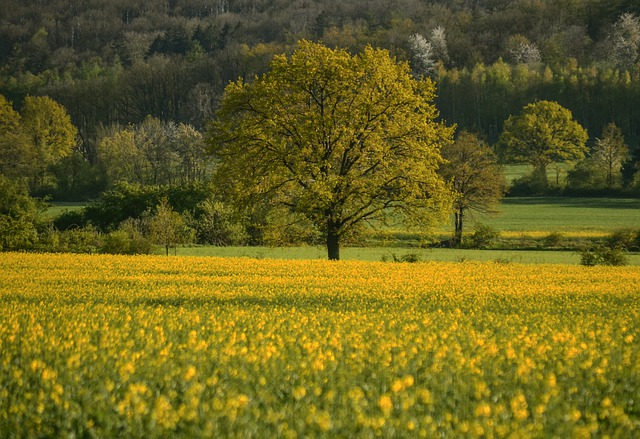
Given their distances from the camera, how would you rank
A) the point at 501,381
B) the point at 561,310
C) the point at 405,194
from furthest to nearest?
the point at 405,194 < the point at 561,310 < the point at 501,381

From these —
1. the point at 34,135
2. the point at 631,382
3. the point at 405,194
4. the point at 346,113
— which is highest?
the point at 34,135

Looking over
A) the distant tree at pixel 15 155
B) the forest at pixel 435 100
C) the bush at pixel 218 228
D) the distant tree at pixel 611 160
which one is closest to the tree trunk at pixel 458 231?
the bush at pixel 218 228

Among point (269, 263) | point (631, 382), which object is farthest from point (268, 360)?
point (269, 263)

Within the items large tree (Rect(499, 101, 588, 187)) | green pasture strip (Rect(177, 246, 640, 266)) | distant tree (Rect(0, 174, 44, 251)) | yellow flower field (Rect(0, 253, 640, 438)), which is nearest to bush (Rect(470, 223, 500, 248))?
green pasture strip (Rect(177, 246, 640, 266))

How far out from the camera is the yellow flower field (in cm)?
718

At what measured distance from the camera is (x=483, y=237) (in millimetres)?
55812

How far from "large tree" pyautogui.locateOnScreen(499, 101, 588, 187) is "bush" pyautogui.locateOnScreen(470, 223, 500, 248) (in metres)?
39.5

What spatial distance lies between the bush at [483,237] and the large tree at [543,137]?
3954 cm

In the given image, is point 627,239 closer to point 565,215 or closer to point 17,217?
point 565,215

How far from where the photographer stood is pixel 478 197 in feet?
207

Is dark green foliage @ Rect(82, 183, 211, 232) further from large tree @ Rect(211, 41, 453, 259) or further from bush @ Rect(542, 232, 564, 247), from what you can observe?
large tree @ Rect(211, 41, 453, 259)

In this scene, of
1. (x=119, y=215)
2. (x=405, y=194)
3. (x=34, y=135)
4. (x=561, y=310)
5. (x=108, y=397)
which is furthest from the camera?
A: (x=34, y=135)

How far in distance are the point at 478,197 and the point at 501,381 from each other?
182ft

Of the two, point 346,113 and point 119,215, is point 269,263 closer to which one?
point 346,113
